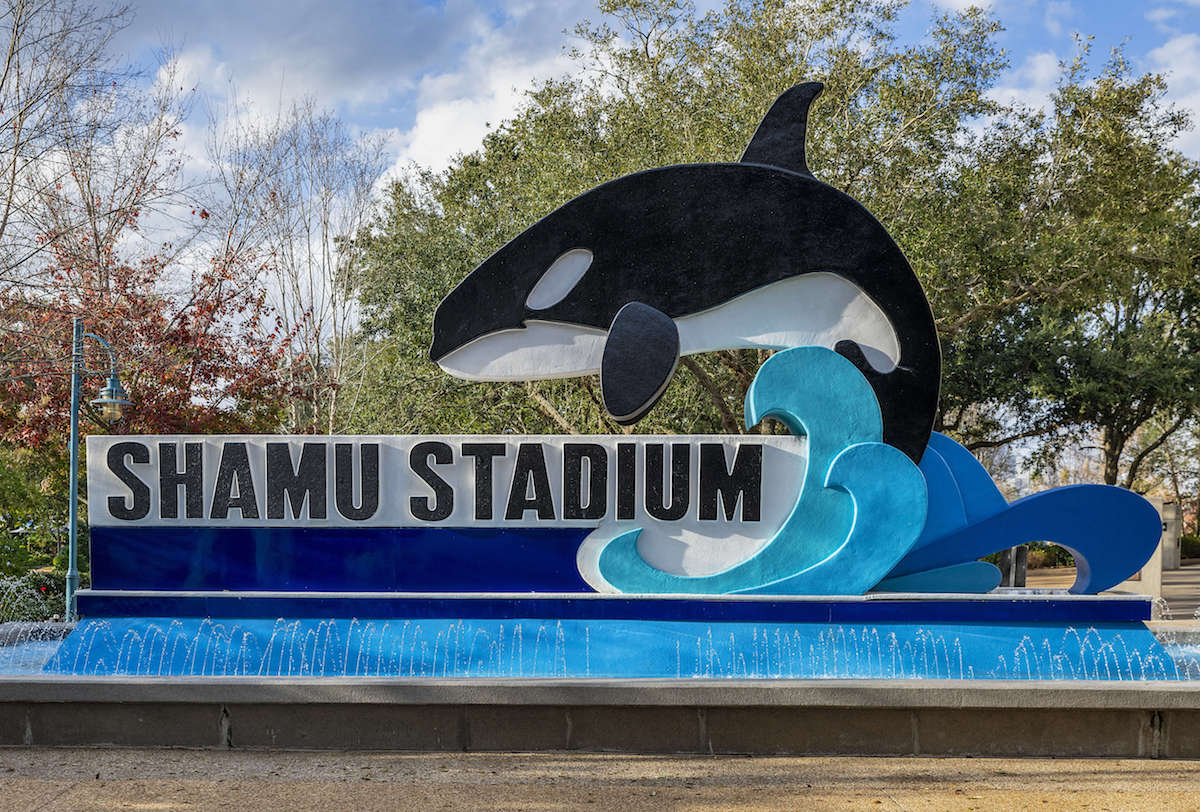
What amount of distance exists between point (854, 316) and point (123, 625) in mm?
6711

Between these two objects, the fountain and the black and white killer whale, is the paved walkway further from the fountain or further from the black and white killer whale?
the black and white killer whale

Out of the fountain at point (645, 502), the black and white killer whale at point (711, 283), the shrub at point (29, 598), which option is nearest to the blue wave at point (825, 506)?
the fountain at point (645, 502)

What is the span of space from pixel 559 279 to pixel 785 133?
2.37 m

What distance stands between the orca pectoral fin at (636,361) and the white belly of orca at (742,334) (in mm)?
263

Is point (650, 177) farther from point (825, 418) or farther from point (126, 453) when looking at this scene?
point (126, 453)

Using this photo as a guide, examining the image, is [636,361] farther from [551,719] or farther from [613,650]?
[551,719]

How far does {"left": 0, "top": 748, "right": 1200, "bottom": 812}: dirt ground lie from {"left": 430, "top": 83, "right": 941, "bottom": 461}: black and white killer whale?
9.89 feet

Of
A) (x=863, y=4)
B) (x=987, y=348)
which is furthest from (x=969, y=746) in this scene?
(x=987, y=348)

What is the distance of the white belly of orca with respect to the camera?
8758 millimetres

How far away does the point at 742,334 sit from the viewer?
29.2 feet

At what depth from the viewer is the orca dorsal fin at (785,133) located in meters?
8.84

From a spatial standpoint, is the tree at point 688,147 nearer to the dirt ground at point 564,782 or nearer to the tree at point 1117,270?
the tree at point 1117,270

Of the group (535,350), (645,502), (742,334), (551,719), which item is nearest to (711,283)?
(742,334)

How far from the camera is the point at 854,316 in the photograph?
888cm
